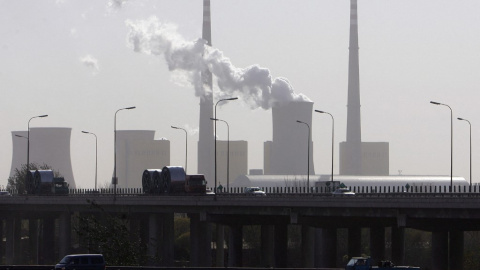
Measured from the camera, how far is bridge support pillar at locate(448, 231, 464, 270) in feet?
401

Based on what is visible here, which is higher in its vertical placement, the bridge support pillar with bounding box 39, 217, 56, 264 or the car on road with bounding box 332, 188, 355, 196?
the car on road with bounding box 332, 188, 355, 196

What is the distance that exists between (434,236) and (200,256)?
2945cm

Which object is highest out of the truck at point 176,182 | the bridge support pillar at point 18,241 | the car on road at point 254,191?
the truck at point 176,182

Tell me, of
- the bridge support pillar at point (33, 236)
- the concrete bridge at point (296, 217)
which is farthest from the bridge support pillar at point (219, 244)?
the bridge support pillar at point (33, 236)

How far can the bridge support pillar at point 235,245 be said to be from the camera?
13325 centimetres

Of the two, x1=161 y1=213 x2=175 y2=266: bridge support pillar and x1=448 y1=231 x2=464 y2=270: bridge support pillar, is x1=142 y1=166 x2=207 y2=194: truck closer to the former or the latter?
x1=161 y1=213 x2=175 y2=266: bridge support pillar

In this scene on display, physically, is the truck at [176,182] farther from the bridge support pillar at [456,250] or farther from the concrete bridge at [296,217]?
the bridge support pillar at [456,250]

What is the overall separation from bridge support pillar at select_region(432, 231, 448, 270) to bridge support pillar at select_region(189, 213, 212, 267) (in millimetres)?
27807

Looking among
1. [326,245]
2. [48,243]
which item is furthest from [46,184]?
[326,245]

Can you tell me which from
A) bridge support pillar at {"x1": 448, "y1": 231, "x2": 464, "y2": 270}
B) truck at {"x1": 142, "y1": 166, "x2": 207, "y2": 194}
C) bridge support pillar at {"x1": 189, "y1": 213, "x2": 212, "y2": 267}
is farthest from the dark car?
truck at {"x1": 142, "y1": 166, "x2": 207, "y2": 194}

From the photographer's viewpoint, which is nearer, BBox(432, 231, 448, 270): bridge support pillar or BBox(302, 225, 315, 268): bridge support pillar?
BBox(432, 231, 448, 270): bridge support pillar

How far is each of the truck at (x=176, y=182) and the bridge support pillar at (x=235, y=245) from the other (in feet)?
48.5

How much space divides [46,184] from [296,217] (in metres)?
73.2

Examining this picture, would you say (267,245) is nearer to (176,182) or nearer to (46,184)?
(176,182)
